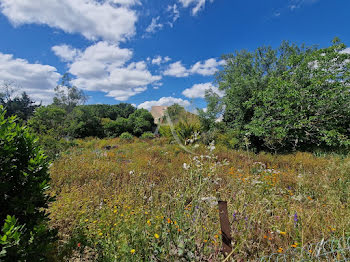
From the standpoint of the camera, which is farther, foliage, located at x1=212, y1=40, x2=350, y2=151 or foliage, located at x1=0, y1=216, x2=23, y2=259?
foliage, located at x1=212, y1=40, x2=350, y2=151

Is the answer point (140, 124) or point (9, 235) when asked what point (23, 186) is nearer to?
point (9, 235)

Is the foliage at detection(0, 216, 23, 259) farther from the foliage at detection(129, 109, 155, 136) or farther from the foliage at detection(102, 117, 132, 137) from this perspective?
the foliage at detection(129, 109, 155, 136)

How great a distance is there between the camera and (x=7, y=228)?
0.94m

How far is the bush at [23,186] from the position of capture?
43.8 inches

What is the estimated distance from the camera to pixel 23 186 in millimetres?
1222

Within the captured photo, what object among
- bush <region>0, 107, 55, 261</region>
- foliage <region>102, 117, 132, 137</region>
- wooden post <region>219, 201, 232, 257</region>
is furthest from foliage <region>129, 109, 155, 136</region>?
wooden post <region>219, 201, 232, 257</region>

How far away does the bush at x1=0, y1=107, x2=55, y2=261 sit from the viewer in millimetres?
1112

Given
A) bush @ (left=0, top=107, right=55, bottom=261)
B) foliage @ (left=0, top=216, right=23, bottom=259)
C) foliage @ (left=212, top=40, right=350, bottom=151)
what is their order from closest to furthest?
1. foliage @ (left=0, top=216, right=23, bottom=259)
2. bush @ (left=0, top=107, right=55, bottom=261)
3. foliage @ (left=212, top=40, right=350, bottom=151)

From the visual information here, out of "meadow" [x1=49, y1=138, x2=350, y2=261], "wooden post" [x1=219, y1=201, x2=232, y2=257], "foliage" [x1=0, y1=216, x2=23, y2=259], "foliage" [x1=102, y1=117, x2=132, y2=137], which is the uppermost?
"foliage" [x1=102, y1=117, x2=132, y2=137]

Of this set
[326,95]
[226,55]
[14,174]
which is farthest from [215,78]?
[14,174]

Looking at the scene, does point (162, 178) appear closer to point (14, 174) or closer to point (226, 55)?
point (14, 174)

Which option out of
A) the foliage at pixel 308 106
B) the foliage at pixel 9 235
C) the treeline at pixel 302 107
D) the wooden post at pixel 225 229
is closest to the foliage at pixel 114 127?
the treeline at pixel 302 107

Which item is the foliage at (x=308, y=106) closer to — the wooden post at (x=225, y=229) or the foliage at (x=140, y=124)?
the wooden post at (x=225, y=229)

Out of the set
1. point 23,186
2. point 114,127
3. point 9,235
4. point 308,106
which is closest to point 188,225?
point 9,235
